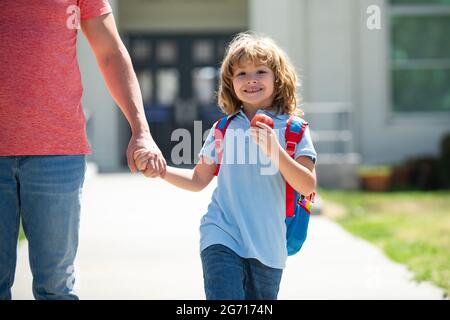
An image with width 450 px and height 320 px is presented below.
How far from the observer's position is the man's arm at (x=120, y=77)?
313 centimetres

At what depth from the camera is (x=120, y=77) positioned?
10.5ft

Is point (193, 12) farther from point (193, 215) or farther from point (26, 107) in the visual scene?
point (26, 107)

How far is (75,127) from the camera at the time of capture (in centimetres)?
303

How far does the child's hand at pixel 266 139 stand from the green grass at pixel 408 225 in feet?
8.56

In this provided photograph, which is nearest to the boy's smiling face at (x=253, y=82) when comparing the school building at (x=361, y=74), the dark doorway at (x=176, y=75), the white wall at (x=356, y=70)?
the school building at (x=361, y=74)

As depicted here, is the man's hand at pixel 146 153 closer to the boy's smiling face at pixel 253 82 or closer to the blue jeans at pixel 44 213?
the blue jeans at pixel 44 213

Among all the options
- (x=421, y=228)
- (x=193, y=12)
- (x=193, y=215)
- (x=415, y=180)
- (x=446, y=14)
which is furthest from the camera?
(x=193, y=12)

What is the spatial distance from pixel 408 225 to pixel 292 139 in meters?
5.95

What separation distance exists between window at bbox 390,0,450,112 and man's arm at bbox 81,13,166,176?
1286 centimetres

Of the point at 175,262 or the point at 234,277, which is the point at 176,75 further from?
the point at 234,277

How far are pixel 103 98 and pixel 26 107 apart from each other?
478 inches

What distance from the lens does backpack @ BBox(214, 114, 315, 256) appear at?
331cm

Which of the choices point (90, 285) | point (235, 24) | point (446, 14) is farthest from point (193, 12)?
point (90, 285)

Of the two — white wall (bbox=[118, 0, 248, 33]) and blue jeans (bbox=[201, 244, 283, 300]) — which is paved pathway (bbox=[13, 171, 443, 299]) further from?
white wall (bbox=[118, 0, 248, 33])
